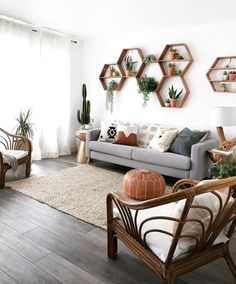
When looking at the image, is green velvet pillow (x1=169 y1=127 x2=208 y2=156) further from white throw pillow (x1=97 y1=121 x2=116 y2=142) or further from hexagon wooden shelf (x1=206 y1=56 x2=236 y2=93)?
white throw pillow (x1=97 y1=121 x2=116 y2=142)

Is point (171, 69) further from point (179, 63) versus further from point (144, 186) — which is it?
point (144, 186)

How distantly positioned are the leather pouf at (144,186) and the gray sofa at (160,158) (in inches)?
32.2

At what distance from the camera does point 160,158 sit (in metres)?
3.65

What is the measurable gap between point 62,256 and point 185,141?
237 centimetres

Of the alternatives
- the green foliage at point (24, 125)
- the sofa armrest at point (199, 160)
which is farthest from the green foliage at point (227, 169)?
the green foliage at point (24, 125)

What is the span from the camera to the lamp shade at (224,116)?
10.8ft

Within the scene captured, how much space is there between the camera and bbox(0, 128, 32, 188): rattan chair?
3311 mm

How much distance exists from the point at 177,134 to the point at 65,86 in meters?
2.53

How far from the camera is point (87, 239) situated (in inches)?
87.7

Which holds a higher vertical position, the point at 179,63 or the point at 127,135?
the point at 179,63

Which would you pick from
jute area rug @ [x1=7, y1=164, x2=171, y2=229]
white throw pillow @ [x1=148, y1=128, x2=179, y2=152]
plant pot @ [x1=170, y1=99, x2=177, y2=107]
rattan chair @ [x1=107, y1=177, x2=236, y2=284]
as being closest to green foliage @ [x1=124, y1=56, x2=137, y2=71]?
plant pot @ [x1=170, y1=99, x2=177, y2=107]

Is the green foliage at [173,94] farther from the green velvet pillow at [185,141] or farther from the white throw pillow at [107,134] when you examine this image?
the white throw pillow at [107,134]

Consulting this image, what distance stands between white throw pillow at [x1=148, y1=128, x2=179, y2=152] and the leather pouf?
110 centimetres

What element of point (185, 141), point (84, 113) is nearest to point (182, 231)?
point (185, 141)
